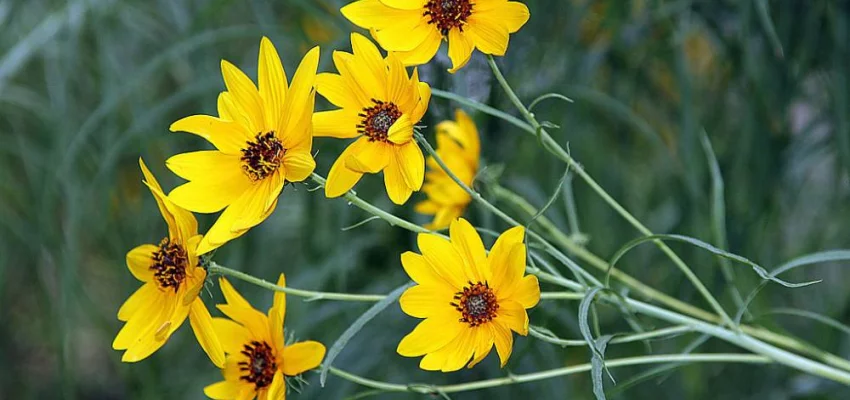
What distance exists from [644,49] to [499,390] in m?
0.36

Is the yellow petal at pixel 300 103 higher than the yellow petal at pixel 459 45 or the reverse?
the reverse

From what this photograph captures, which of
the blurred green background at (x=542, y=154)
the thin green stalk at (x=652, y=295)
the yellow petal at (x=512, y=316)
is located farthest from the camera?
the blurred green background at (x=542, y=154)

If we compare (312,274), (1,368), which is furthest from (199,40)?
(1,368)

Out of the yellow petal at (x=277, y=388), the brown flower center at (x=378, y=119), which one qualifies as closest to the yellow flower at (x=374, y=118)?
the brown flower center at (x=378, y=119)

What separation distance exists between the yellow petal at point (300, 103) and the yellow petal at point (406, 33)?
0.12 ft

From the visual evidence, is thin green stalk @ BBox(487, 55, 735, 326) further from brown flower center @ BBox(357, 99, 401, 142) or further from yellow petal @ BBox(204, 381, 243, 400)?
yellow petal @ BBox(204, 381, 243, 400)

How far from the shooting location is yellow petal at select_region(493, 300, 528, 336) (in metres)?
0.43

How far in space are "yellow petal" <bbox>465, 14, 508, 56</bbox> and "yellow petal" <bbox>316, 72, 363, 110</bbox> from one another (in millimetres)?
66

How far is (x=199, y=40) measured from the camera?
0.81 meters

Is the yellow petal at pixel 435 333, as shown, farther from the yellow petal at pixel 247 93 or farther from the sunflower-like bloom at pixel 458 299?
the yellow petal at pixel 247 93

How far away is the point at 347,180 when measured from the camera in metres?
0.44

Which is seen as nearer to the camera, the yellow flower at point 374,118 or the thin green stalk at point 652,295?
the yellow flower at point 374,118

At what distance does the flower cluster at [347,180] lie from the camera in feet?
1.47

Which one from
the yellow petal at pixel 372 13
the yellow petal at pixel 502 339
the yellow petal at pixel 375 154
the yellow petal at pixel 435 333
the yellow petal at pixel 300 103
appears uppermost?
the yellow petal at pixel 372 13
